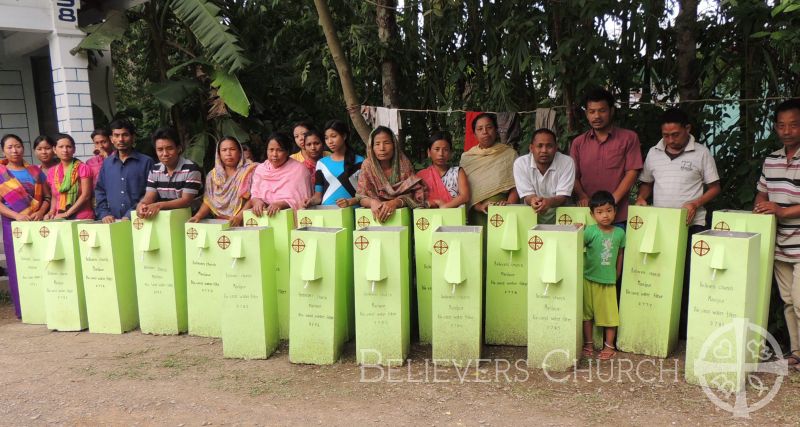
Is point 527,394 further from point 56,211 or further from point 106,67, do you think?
point 106,67

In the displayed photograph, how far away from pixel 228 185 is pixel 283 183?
1.45 feet

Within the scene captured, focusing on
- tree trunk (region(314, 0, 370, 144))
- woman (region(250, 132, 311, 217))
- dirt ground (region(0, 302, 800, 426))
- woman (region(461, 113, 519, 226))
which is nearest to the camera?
dirt ground (region(0, 302, 800, 426))

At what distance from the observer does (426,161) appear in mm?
6094

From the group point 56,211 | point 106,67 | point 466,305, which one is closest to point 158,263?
point 56,211

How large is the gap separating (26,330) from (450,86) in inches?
Result: 170

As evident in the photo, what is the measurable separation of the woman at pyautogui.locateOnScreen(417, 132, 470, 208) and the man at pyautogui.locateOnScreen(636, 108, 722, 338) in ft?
3.75

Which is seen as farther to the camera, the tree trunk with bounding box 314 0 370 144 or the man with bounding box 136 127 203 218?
the tree trunk with bounding box 314 0 370 144

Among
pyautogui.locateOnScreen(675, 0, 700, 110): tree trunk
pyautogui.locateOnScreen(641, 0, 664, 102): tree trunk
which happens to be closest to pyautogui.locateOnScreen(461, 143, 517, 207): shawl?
pyautogui.locateOnScreen(675, 0, 700, 110): tree trunk

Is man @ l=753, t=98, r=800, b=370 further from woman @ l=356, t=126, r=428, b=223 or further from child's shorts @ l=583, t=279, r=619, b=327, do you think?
woman @ l=356, t=126, r=428, b=223

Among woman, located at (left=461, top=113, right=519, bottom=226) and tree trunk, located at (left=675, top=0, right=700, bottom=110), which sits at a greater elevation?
tree trunk, located at (left=675, top=0, right=700, bottom=110)

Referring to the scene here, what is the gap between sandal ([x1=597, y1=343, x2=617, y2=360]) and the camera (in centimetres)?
354

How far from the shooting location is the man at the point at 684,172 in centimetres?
352

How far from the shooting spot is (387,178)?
4.02 meters

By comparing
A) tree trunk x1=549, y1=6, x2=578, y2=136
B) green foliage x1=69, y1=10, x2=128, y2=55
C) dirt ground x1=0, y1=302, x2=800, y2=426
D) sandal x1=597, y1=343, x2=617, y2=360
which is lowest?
dirt ground x1=0, y1=302, x2=800, y2=426
